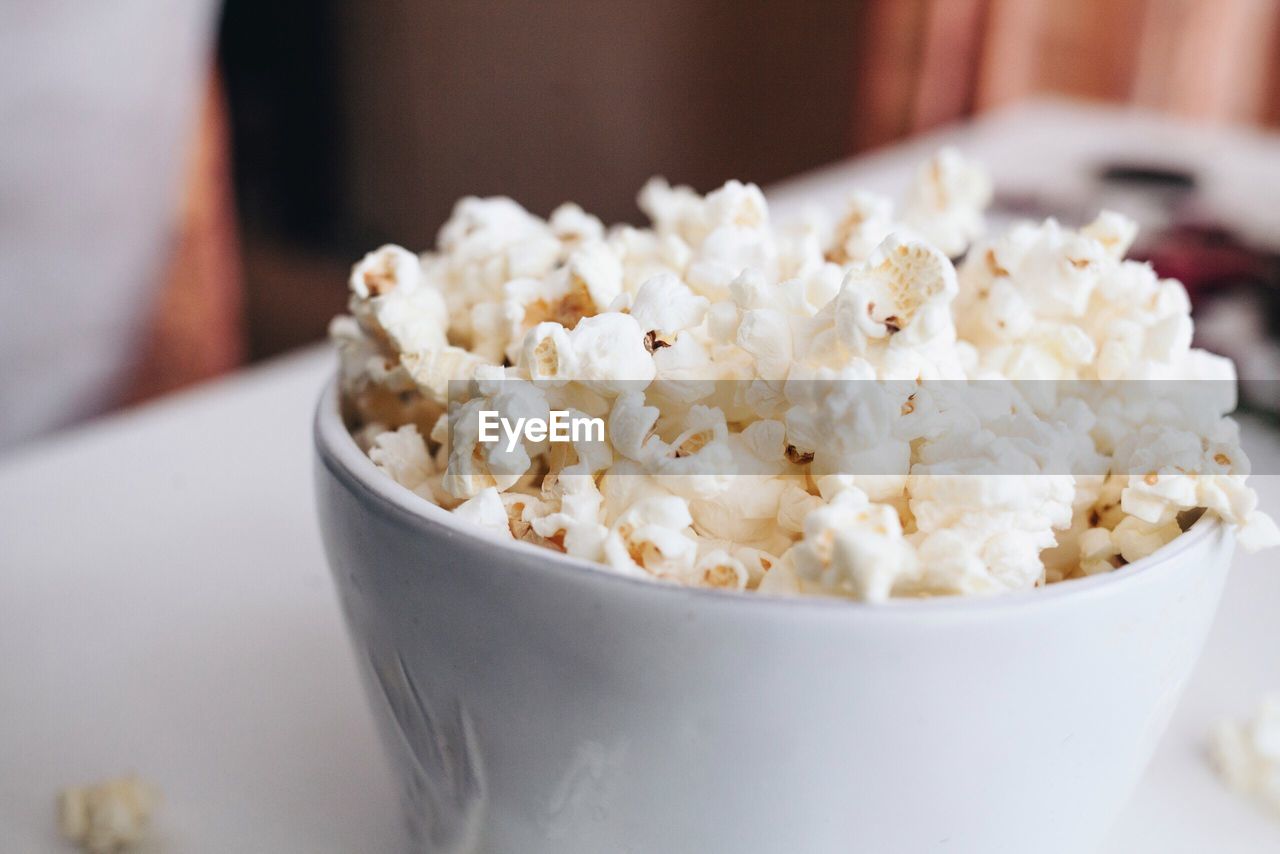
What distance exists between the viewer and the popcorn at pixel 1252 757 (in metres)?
0.49

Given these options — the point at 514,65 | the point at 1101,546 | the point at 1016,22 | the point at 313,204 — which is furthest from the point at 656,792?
the point at 313,204

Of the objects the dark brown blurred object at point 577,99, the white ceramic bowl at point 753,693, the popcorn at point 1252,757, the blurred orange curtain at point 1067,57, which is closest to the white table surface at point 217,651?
the popcorn at point 1252,757

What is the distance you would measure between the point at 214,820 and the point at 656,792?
0.73ft

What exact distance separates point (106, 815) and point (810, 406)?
310 mm

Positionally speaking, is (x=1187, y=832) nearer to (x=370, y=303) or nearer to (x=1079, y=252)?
(x=1079, y=252)

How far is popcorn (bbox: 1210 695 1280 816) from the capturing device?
→ 0.49 metres

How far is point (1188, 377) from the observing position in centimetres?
41

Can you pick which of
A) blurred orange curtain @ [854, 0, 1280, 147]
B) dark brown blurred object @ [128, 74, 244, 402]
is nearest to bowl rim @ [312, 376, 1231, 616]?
dark brown blurred object @ [128, 74, 244, 402]

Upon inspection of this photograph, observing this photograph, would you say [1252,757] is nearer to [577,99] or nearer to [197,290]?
[197,290]

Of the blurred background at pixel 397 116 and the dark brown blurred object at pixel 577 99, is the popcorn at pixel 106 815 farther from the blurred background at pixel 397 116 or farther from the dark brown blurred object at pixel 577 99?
the dark brown blurred object at pixel 577 99

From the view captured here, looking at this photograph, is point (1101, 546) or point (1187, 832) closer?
point (1101, 546)

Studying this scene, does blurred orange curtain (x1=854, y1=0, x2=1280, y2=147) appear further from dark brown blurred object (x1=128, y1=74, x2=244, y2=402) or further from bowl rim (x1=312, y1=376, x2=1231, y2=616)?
bowl rim (x1=312, y1=376, x2=1231, y2=616)

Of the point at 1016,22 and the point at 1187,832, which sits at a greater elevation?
the point at 1016,22

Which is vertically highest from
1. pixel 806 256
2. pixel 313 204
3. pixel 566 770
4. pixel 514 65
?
pixel 806 256
